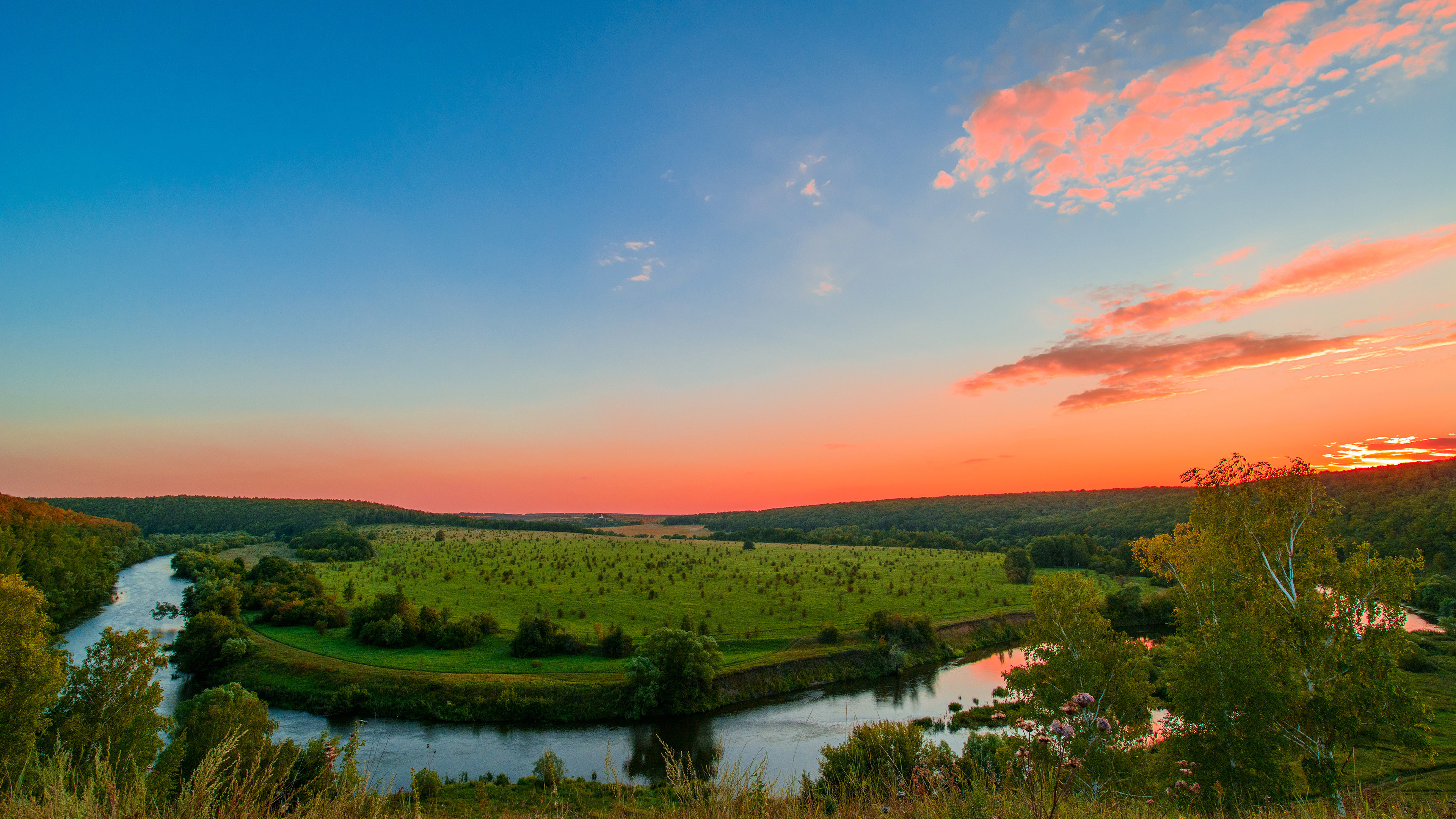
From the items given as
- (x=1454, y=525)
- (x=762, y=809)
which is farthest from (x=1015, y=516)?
(x=762, y=809)

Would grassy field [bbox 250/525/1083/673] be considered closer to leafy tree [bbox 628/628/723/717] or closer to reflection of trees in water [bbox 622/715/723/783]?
leafy tree [bbox 628/628/723/717]

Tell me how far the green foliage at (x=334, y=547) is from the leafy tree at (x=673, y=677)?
74570mm

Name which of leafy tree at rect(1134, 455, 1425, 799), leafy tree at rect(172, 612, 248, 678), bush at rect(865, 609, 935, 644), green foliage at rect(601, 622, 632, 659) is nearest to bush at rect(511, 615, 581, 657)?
green foliage at rect(601, 622, 632, 659)

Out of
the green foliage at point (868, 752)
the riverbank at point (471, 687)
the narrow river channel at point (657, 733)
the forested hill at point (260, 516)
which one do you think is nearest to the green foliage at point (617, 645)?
the riverbank at point (471, 687)

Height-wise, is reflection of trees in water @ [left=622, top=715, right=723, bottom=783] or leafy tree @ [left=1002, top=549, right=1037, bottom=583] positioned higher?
leafy tree @ [left=1002, top=549, right=1037, bottom=583]

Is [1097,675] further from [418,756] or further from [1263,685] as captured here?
[418,756]

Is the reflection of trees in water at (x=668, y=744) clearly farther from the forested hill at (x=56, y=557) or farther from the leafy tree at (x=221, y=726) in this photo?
the forested hill at (x=56, y=557)

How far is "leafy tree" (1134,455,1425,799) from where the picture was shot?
51.8ft

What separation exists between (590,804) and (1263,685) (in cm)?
2377

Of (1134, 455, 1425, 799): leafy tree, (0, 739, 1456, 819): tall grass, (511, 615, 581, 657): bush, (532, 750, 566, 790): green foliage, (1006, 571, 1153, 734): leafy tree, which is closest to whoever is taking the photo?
(0, 739, 1456, 819): tall grass

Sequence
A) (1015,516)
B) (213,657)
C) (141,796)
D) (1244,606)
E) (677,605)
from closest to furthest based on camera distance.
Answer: (141,796), (1244,606), (213,657), (677,605), (1015,516)

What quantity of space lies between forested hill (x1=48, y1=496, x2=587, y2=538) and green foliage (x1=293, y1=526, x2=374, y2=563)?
44.6m

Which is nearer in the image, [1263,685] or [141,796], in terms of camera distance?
[141,796]

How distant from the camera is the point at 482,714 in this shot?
3725 cm
